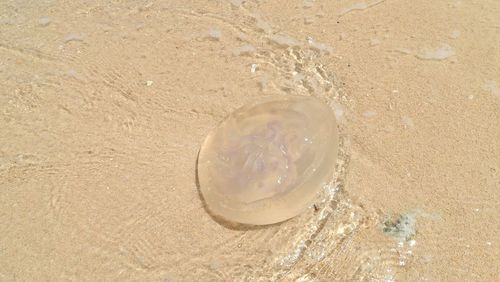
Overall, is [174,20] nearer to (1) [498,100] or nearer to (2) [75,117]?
(2) [75,117]

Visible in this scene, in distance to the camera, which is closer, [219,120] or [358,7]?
[219,120]

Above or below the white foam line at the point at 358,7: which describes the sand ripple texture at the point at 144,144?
below

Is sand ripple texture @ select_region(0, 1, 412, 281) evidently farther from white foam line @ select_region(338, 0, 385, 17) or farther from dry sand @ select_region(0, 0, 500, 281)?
white foam line @ select_region(338, 0, 385, 17)

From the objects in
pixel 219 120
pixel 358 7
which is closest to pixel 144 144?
pixel 219 120

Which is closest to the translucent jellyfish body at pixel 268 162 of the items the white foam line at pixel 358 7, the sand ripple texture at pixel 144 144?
the sand ripple texture at pixel 144 144

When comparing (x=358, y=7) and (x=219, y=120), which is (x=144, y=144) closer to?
(x=219, y=120)

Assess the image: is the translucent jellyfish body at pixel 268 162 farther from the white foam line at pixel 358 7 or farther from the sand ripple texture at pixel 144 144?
the white foam line at pixel 358 7
